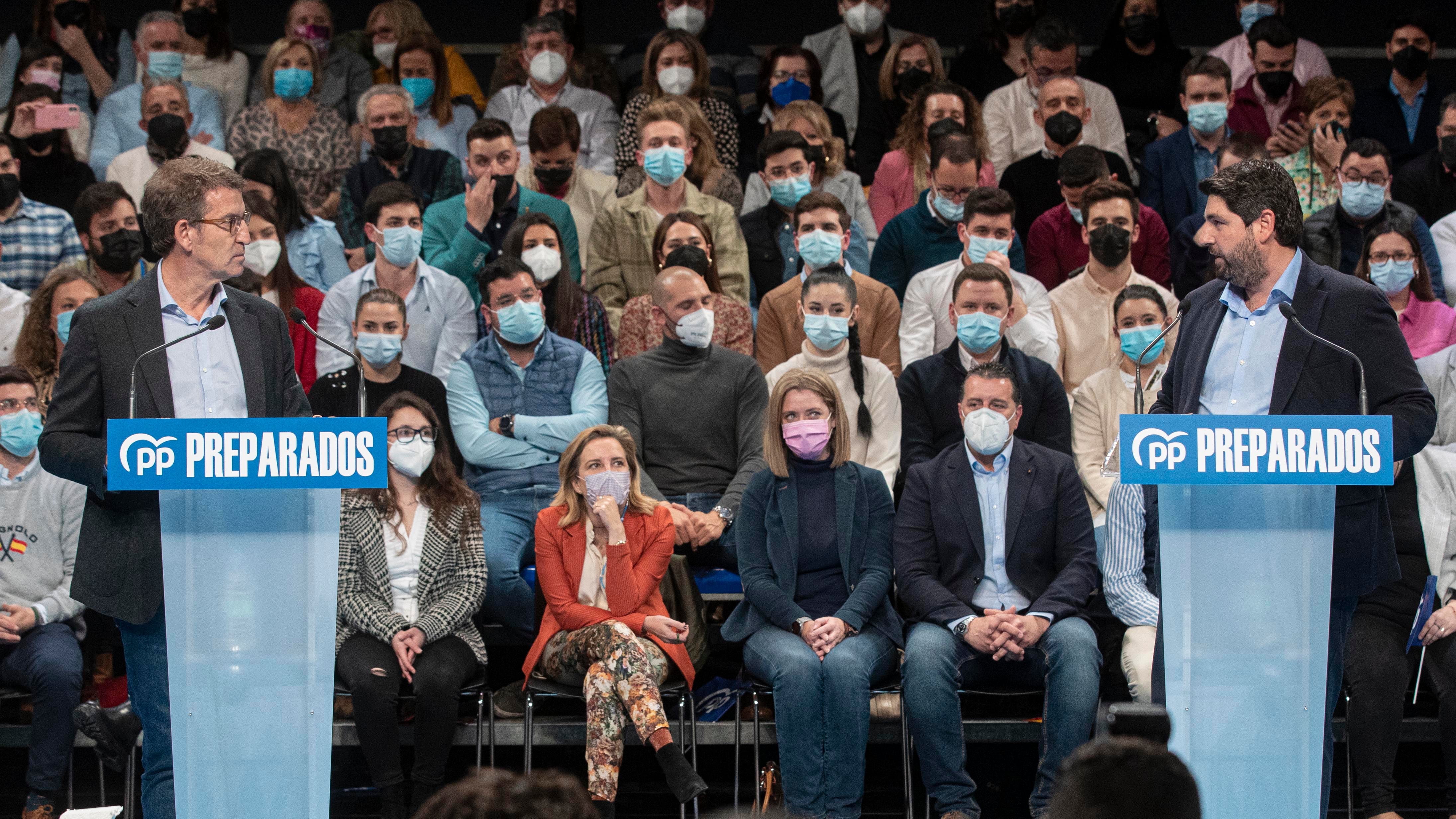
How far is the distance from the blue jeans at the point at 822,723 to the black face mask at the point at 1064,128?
3.27 m

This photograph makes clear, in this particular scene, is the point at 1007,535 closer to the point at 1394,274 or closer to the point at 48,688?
the point at 1394,274

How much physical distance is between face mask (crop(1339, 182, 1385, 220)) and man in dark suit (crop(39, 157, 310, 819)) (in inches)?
185

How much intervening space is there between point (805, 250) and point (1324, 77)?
108 inches

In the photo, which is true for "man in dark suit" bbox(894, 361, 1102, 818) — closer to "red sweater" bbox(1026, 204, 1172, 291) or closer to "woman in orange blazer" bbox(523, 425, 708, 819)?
"woman in orange blazer" bbox(523, 425, 708, 819)

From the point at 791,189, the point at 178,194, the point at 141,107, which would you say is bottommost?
the point at 178,194

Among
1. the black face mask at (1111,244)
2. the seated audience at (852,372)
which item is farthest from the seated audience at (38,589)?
the black face mask at (1111,244)

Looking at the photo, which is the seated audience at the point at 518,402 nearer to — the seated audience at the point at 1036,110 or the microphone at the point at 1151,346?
the microphone at the point at 1151,346

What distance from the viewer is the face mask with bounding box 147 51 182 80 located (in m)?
7.39

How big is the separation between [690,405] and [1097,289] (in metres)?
1.75

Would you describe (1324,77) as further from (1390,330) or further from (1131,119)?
(1390,330)

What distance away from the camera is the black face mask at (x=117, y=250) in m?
6.07

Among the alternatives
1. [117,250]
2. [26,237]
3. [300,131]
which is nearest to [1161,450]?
[117,250]

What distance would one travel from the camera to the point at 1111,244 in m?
6.01

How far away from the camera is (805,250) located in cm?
607
